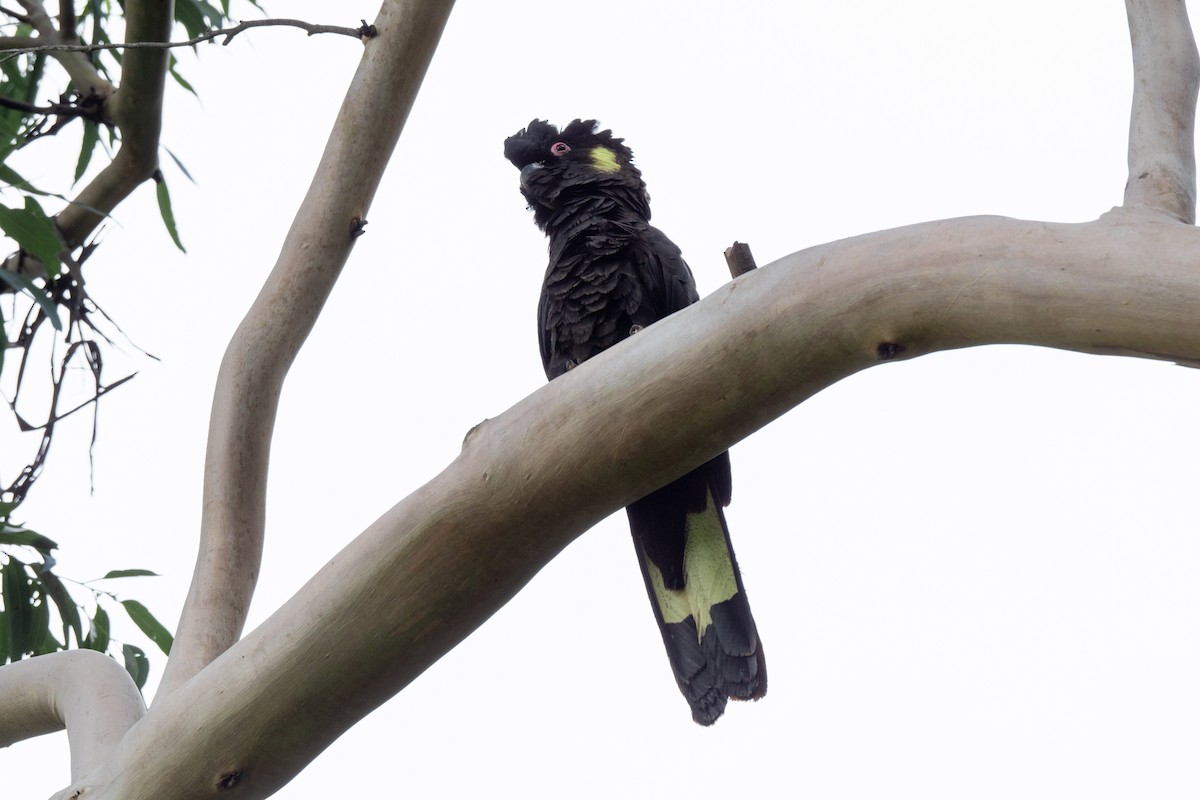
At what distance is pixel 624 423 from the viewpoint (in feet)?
3.95

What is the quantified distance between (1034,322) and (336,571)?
810 millimetres

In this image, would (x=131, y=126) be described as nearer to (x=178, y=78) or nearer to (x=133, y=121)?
(x=133, y=121)

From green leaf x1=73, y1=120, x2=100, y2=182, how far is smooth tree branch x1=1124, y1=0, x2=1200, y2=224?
6.21 feet

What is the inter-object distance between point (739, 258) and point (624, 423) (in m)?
0.26

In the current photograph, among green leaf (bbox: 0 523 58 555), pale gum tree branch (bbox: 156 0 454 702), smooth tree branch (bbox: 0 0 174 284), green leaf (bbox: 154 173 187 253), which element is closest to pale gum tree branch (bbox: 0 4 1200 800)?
pale gum tree branch (bbox: 156 0 454 702)

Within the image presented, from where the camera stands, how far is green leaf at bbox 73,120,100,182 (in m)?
2.30

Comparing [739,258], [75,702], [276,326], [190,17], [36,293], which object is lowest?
[75,702]

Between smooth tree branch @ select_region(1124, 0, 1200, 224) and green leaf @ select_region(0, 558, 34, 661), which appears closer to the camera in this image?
smooth tree branch @ select_region(1124, 0, 1200, 224)

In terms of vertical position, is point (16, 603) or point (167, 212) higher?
point (167, 212)

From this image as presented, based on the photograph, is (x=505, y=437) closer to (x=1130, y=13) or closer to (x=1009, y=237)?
(x=1009, y=237)

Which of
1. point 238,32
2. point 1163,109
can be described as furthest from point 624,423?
point 238,32

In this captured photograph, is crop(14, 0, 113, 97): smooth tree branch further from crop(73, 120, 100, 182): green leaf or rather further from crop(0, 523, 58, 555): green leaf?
crop(0, 523, 58, 555): green leaf

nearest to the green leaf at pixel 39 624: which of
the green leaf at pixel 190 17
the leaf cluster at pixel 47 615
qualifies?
the leaf cluster at pixel 47 615

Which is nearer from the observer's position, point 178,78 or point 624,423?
point 624,423
